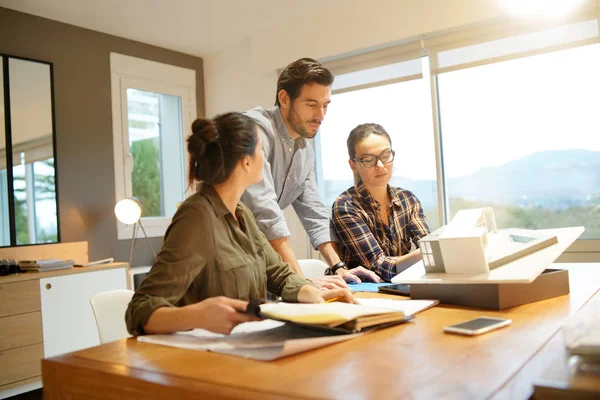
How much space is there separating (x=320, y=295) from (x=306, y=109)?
961 millimetres

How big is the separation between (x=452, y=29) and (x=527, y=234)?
9.45 feet

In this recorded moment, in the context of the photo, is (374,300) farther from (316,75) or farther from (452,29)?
(452,29)

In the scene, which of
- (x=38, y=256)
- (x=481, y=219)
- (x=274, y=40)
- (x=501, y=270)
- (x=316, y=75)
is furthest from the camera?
(x=274, y=40)

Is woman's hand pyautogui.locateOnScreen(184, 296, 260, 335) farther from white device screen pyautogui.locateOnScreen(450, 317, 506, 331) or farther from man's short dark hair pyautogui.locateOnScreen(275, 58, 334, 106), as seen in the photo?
man's short dark hair pyautogui.locateOnScreen(275, 58, 334, 106)

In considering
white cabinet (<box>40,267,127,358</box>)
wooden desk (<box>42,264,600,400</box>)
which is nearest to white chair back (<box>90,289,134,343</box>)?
wooden desk (<box>42,264,600,400</box>)

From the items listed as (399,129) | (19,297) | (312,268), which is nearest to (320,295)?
(312,268)

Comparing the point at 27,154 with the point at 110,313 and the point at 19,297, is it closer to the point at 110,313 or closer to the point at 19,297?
the point at 19,297

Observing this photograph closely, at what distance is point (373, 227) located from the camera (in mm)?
2229

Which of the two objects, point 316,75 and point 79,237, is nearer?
point 316,75

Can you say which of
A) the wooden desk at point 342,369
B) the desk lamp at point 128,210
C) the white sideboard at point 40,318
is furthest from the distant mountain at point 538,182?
the wooden desk at point 342,369

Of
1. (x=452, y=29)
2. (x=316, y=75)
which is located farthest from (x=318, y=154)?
(x=316, y=75)

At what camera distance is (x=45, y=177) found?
13.3 ft

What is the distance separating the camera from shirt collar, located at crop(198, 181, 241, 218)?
1.33m

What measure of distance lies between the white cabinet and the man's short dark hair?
7.51 ft
